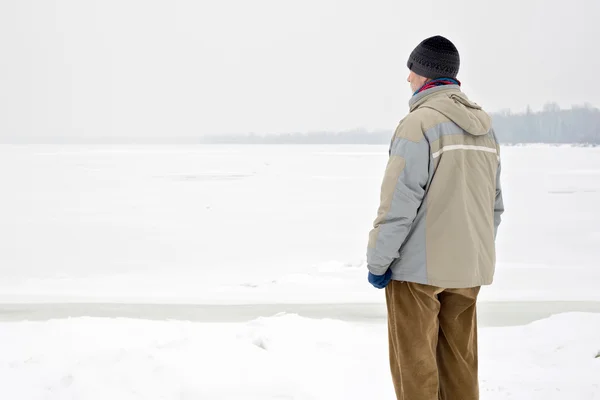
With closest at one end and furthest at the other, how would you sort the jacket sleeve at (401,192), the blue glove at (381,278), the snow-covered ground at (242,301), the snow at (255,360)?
the jacket sleeve at (401,192) → the blue glove at (381,278) → the snow at (255,360) → the snow-covered ground at (242,301)

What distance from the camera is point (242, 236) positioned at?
37.6 feet

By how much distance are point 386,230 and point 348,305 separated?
13.4 feet

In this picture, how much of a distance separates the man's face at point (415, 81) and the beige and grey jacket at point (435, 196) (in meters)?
0.09

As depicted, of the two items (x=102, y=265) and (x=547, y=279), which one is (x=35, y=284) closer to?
(x=102, y=265)

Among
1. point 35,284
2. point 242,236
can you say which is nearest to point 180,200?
point 242,236

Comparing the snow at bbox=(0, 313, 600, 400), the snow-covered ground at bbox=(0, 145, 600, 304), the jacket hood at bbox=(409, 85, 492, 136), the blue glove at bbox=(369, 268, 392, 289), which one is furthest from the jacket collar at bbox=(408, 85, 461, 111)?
the snow-covered ground at bbox=(0, 145, 600, 304)

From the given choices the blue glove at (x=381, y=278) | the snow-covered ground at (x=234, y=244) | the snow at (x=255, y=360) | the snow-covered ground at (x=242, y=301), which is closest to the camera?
the blue glove at (x=381, y=278)

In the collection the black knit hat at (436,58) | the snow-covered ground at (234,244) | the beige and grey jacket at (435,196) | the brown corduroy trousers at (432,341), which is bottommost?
Result: the snow-covered ground at (234,244)

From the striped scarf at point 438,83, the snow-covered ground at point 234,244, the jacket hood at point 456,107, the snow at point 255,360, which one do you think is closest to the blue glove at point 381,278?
the jacket hood at point 456,107

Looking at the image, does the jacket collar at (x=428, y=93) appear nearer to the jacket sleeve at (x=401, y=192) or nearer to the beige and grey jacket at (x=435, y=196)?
the beige and grey jacket at (x=435, y=196)

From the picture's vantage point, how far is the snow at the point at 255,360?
3.11m

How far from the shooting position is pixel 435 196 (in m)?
2.16

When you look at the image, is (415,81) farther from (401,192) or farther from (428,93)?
(401,192)

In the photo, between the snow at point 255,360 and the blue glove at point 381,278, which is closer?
the blue glove at point 381,278
